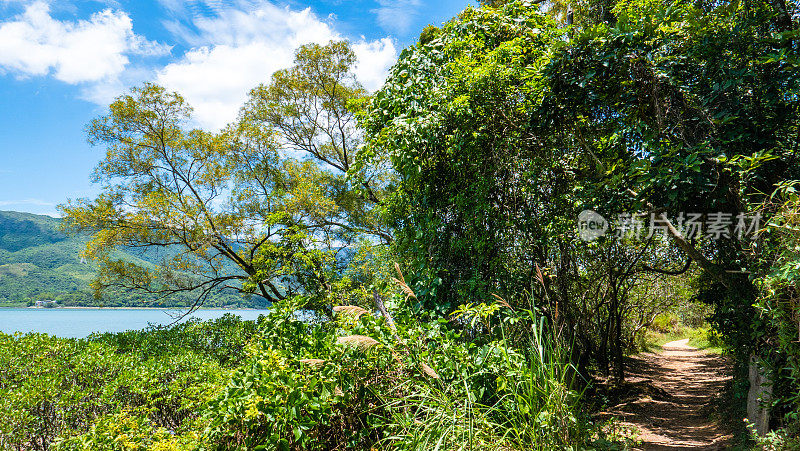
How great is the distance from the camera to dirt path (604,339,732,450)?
15.6 ft

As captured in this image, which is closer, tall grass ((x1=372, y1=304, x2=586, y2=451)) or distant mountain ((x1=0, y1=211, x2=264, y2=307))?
tall grass ((x1=372, y1=304, x2=586, y2=451))

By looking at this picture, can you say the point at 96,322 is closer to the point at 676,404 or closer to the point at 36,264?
the point at 36,264

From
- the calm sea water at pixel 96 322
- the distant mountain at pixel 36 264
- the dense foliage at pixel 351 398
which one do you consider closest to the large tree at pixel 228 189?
the calm sea water at pixel 96 322

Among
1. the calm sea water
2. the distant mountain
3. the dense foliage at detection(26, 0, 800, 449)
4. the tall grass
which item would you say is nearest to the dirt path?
the dense foliage at detection(26, 0, 800, 449)

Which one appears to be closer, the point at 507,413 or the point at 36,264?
the point at 507,413

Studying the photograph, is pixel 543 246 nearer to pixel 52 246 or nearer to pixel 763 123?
pixel 763 123

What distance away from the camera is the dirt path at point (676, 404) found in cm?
475
